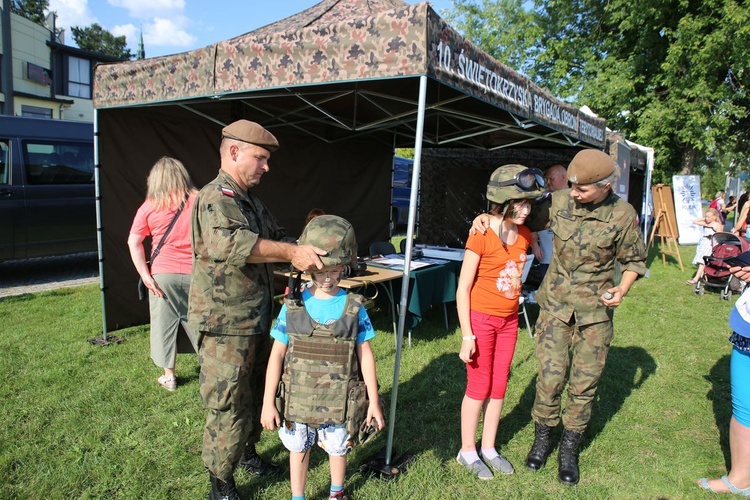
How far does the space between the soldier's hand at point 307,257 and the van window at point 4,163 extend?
6714 millimetres

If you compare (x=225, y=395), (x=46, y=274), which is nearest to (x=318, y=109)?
(x=225, y=395)

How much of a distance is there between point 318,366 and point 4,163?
687cm

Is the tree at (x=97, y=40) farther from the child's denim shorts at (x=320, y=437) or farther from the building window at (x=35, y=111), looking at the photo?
the child's denim shorts at (x=320, y=437)

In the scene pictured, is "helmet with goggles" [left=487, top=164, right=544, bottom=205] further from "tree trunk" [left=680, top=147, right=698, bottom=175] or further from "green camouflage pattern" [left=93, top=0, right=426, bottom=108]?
"tree trunk" [left=680, top=147, right=698, bottom=175]

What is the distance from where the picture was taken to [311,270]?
76.7 inches

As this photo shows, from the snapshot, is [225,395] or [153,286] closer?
[225,395]

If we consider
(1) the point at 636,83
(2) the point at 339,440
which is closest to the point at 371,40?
(2) the point at 339,440

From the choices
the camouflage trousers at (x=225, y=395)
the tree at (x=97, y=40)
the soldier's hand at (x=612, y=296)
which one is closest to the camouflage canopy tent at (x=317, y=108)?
the soldier's hand at (x=612, y=296)

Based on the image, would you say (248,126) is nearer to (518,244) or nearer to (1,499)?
(518,244)

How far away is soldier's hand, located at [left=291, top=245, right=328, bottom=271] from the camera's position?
1871 mm

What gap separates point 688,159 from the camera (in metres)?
14.4

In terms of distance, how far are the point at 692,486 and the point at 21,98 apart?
84.3 ft

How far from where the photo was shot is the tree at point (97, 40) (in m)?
42.2

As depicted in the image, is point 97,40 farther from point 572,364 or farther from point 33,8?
point 572,364
